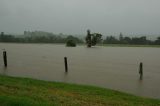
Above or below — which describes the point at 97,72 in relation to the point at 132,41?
below

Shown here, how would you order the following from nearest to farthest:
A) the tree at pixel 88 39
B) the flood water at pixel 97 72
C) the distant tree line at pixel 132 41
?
the flood water at pixel 97 72 < the tree at pixel 88 39 < the distant tree line at pixel 132 41

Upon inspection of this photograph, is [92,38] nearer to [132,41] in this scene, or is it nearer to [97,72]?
[132,41]

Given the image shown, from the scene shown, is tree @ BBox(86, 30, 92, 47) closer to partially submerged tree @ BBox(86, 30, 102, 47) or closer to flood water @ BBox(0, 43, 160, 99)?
partially submerged tree @ BBox(86, 30, 102, 47)

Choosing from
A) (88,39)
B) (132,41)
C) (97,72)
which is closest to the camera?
(97,72)

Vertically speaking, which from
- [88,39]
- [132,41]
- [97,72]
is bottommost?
[97,72]

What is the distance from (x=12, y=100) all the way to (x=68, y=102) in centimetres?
187

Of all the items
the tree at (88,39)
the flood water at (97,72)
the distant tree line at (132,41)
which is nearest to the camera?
the flood water at (97,72)

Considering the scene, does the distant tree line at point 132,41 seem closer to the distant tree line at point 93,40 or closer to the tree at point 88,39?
the distant tree line at point 93,40

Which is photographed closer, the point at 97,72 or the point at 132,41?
the point at 97,72

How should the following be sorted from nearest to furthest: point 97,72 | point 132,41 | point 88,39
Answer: point 97,72 → point 88,39 → point 132,41

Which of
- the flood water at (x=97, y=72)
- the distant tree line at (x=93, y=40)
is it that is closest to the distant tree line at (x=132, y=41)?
the distant tree line at (x=93, y=40)

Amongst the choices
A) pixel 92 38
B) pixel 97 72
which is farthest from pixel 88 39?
pixel 97 72

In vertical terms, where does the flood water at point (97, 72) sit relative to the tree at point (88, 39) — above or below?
below

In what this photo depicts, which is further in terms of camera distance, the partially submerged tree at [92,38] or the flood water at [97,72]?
the partially submerged tree at [92,38]
